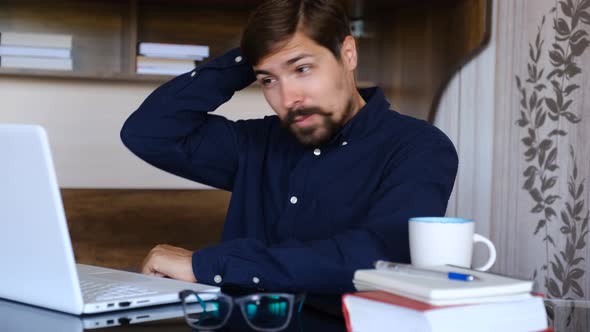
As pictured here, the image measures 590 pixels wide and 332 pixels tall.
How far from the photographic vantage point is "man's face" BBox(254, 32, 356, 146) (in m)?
1.50

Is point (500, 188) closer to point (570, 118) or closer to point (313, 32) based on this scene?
point (570, 118)

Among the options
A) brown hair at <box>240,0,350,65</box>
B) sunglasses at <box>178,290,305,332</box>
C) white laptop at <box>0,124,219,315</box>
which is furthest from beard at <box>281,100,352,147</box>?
sunglasses at <box>178,290,305,332</box>

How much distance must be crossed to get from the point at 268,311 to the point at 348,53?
2.80ft

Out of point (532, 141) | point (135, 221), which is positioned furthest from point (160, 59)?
point (532, 141)

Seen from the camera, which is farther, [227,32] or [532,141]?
[227,32]

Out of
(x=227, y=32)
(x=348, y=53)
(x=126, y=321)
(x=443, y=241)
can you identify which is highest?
(x=227, y=32)

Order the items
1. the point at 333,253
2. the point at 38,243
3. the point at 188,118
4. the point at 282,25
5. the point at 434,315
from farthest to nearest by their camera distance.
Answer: the point at 188,118 < the point at 282,25 < the point at 333,253 < the point at 38,243 < the point at 434,315

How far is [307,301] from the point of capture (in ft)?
3.66

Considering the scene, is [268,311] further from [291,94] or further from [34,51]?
[34,51]

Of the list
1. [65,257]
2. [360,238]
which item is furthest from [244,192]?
[65,257]

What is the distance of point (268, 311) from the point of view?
0.90 meters

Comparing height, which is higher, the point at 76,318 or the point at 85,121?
the point at 85,121

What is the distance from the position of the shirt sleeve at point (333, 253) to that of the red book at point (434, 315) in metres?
0.40

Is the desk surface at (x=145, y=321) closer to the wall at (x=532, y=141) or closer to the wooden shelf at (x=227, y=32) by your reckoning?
the wall at (x=532, y=141)
